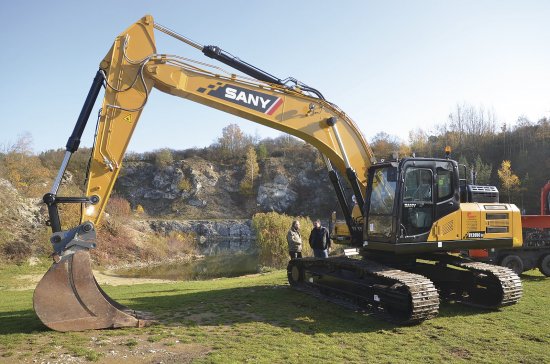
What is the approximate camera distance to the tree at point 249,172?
83.3 meters

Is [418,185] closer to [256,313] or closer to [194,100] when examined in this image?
[256,313]

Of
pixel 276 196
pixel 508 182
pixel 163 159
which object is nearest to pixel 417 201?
pixel 508 182

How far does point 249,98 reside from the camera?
8.64 metres

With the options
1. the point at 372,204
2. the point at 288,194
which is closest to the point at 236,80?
the point at 372,204

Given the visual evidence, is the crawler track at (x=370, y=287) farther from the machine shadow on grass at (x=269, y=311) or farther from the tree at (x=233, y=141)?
the tree at (x=233, y=141)

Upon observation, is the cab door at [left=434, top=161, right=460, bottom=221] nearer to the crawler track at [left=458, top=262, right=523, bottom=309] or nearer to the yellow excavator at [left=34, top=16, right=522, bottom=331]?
the yellow excavator at [left=34, top=16, right=522, bottom=331]

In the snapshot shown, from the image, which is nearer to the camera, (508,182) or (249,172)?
(508,182)

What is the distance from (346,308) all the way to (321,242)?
3.33 m

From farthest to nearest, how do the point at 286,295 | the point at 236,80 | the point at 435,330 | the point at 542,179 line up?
the point at 542,179
the point at 286,295
the point at 236,80
the point at 435,330

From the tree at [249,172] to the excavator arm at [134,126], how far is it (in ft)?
243

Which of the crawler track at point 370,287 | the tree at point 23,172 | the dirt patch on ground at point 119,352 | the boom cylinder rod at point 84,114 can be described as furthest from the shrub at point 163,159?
the dirt patch on ground at point 119,352

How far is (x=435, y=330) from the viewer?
24.1ft

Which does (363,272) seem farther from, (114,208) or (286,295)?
(114,208)

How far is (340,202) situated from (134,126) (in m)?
4.60
